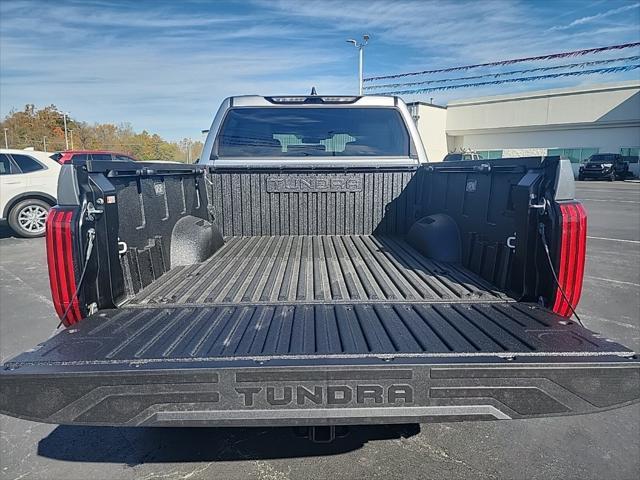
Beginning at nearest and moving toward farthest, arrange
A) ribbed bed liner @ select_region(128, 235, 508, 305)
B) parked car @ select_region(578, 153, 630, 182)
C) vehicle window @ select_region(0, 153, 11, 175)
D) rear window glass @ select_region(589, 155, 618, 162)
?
1. ribbed bed liner @ select_region(128, 235, 508, 305)
2. vehicle window @ select_region(0, 153, 11, 175)
3. parked car @ select_region(578, 153, 630, 182)
4. rear window glass @ select_region(589, 155, 618, 162)

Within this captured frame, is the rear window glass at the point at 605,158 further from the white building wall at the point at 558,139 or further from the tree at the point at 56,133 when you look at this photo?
the tree at the point at 56,133

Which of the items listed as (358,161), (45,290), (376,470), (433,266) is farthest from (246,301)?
(45,290)

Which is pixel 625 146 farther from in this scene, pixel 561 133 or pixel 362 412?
pixel 362 412

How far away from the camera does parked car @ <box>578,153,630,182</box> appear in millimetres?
31453

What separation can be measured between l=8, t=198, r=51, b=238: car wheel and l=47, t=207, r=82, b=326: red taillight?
9.46 metres

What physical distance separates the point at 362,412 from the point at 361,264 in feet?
5.38

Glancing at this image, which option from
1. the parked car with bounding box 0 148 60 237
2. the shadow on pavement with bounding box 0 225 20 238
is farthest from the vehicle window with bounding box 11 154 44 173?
the shadow on pavement with bounding box 0 225 20 238

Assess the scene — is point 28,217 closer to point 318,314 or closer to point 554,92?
point 318,314

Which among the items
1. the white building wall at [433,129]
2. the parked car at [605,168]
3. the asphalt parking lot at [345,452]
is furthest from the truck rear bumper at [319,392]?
→ the white building wall at [433,129]

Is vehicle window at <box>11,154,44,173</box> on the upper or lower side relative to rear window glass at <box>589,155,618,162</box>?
lower

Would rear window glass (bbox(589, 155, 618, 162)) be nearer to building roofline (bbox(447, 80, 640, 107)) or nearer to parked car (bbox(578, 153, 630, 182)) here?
parked car (bbox(578, 153, 630, 182))

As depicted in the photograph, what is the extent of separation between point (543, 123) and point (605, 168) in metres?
11.8

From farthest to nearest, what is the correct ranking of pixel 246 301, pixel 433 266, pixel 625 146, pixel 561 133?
pixel 561 133
pixel 625 146
pixel 433 266
pixel 246 301

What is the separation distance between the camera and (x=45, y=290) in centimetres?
604
